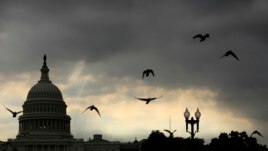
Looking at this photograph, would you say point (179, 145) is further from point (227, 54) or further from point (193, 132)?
point (227, 54)

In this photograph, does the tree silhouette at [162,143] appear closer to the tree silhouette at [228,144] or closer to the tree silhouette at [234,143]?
the tree silhouette at [228,144]

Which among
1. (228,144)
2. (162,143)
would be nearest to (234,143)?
(228,144)

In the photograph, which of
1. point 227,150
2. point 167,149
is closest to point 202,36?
point 227,150

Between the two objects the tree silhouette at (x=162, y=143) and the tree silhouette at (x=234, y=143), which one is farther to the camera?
the tree silhouette at (x=162, y=143)

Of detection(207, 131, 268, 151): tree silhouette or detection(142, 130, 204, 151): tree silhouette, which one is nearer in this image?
detection(207, 131, 268, 151): tree silhouette

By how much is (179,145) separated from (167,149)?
17.6 ft

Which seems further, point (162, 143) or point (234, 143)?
point (162, 143)

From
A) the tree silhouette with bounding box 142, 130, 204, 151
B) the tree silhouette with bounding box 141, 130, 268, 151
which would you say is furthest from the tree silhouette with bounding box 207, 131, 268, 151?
the tree silhouette with bounding box 142, 130, 204, 151

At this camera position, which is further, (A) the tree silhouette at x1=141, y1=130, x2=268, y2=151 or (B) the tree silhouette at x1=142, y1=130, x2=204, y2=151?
(B) the tree silhouette at x1=142, y1=130, x2=204, y2=151

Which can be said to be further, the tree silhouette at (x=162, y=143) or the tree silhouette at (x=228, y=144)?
the tree silhouette at (x=162, y=143)

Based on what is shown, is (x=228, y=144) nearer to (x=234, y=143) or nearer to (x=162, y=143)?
(x=234, y=143)

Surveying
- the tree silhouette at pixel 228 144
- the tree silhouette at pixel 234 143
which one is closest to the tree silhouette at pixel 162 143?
the tree silhouette at pixel 228 144

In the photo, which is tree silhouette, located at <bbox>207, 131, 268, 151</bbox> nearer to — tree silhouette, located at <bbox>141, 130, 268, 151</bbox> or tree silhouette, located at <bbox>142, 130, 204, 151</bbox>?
tree silhouette, located at <bbox>141, 130, 268, 151</bbox>

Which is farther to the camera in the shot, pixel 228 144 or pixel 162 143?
pixel 162 143
